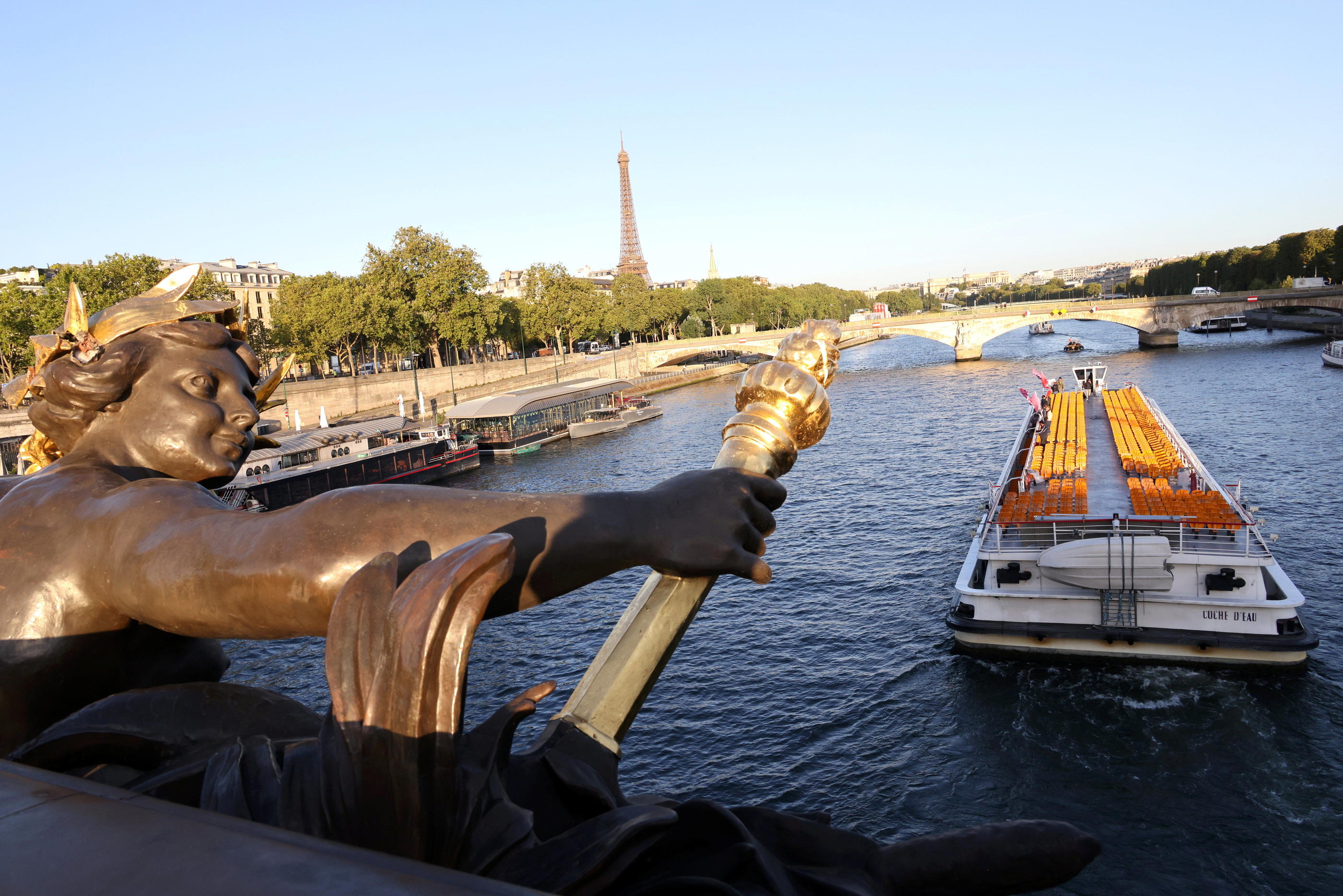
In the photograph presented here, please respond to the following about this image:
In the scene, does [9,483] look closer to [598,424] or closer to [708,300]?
[598,424]

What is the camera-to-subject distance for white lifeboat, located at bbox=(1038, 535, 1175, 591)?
14.2m

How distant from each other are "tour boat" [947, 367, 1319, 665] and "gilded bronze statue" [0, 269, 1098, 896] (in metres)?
13.9

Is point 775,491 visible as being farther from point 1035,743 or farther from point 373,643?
point 1035,743

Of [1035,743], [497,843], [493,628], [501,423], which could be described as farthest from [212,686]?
[501,423]

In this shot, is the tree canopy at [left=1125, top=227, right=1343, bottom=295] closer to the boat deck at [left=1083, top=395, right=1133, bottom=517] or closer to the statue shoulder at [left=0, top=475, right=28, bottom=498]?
the boat deck at [left=1083, top=395, right=1133, bottom=517]

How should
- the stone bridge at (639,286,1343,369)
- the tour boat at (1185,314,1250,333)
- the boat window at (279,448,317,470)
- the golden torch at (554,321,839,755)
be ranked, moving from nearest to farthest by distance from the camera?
the golden torch at (554,321,839,755), the boat window at (279,448,317,470), the stone bridge at (639,286,1343,369), the tour boat at (1185,314,1250,333)

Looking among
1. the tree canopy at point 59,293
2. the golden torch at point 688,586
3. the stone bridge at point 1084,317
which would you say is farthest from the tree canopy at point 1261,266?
the golden torch at point 688,586

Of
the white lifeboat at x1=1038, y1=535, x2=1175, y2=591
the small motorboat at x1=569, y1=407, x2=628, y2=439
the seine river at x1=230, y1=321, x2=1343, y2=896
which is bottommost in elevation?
the seine river at x1=230, y1=321, x2=1343, y2=896

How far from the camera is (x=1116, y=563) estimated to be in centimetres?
1421

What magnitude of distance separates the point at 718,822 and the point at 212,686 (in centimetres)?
105

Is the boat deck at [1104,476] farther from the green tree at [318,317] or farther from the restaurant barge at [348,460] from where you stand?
the green tree at [318,317]

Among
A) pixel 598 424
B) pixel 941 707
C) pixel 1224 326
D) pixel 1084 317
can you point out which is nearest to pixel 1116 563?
pixel 941 707

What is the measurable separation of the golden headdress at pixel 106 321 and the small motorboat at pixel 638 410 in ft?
153

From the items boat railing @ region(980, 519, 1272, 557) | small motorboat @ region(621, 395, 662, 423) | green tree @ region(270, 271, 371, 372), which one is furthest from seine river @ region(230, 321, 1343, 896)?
green tree @ region(270, 271, 371, 372)
